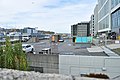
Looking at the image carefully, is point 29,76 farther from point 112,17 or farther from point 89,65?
point 112,17

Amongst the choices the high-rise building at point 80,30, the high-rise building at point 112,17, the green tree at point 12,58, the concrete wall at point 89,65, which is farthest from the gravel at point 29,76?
the high-rise building at point 80,30

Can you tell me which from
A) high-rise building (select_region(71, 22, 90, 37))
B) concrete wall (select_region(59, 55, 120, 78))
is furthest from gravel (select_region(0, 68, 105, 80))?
high-rise building (select_region(71, 22, 90, 37))

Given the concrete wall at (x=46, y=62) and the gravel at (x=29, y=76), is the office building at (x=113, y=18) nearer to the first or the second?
the concrete wall at (x=46, y=62)

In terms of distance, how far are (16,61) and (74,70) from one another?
350 inches

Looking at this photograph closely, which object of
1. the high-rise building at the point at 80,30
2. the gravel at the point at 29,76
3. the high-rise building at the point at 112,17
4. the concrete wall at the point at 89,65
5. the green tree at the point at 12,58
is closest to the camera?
the gravel at the point at 29,76

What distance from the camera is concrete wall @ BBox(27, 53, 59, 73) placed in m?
16.4

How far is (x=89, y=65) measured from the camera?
15859 mm

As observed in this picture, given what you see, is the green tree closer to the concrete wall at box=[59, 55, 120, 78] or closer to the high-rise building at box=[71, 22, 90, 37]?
the concrete wall at box=[59, 55, 120, 78]

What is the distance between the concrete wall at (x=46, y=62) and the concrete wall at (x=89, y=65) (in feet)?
1.40

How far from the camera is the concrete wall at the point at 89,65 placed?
50.2 ft

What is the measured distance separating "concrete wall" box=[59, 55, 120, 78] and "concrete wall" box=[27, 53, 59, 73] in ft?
1.40

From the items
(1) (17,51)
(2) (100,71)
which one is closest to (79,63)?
(2) (100,71)

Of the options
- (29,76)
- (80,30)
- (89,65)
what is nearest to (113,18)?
(89,65)

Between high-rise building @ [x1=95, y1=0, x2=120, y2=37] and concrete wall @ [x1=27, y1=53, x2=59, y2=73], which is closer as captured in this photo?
concrete wall @ [x1=27, y1=53, x2=59, y2=73]
